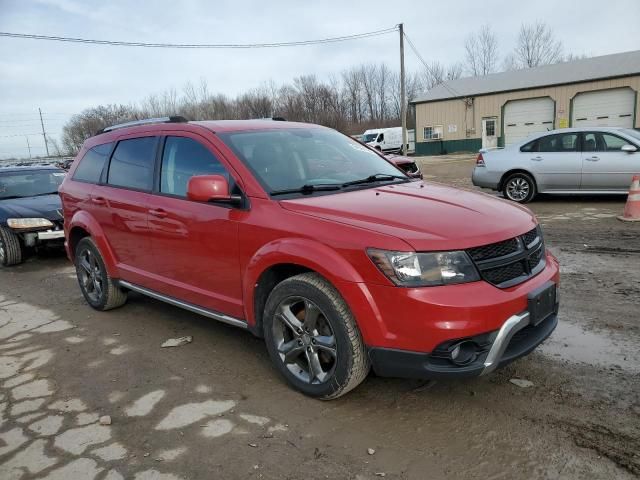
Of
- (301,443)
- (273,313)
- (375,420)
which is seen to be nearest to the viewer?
(301,443)

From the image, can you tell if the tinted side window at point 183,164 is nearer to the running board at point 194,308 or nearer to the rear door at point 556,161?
→ the running board at point 194,308

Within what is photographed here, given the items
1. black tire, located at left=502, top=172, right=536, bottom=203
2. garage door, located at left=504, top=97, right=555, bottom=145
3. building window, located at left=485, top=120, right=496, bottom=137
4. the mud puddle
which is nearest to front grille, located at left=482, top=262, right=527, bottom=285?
the mud puddle

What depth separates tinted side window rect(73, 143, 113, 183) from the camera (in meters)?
5.08

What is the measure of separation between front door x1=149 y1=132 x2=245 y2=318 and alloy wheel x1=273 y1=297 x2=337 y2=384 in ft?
1.36

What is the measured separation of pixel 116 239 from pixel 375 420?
3055mm

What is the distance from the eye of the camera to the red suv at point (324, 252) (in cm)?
272

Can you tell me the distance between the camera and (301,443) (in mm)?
2811

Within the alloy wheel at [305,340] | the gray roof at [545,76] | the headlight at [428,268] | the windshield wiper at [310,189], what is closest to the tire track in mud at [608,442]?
the headlight at [428,268]

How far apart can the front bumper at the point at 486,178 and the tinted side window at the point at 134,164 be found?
27.3ft

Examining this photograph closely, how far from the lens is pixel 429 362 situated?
273 centimetres

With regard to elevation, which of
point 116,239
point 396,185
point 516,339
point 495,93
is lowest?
point 516,339

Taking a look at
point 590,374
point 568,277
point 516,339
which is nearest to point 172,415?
point 516,339

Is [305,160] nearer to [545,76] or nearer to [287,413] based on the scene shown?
[287,413]

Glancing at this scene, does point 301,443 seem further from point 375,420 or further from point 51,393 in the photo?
point 51,393
